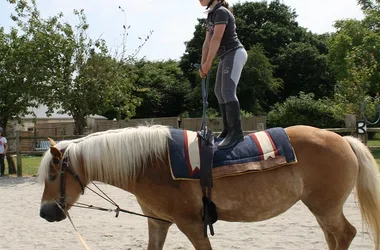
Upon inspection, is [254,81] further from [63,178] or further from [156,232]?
[63,178]

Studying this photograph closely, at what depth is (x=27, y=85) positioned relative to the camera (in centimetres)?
1509

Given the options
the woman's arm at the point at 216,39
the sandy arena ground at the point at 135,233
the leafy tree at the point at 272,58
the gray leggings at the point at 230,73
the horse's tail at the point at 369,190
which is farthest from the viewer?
the leafy tree at the point at 272,58

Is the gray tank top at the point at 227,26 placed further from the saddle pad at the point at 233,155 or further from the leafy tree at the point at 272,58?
the leafy tree at the point at 272,58

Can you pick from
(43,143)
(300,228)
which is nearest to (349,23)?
(43,143)

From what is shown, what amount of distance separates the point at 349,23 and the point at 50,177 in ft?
111

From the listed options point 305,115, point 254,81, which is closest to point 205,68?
point 305,115

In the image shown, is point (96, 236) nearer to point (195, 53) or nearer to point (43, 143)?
point (43, 143)

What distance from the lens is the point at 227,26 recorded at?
4000mm

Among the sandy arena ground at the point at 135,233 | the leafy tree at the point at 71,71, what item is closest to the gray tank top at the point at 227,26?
the sandy arena ground at the point at 135,233

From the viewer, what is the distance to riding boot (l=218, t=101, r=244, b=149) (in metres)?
3.88

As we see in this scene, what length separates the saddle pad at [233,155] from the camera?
3656 mm

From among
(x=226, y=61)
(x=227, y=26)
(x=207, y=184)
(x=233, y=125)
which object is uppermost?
(x=227, y=26)

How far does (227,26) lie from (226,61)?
1.02 feet

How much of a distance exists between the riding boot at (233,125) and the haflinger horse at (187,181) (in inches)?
12.8
